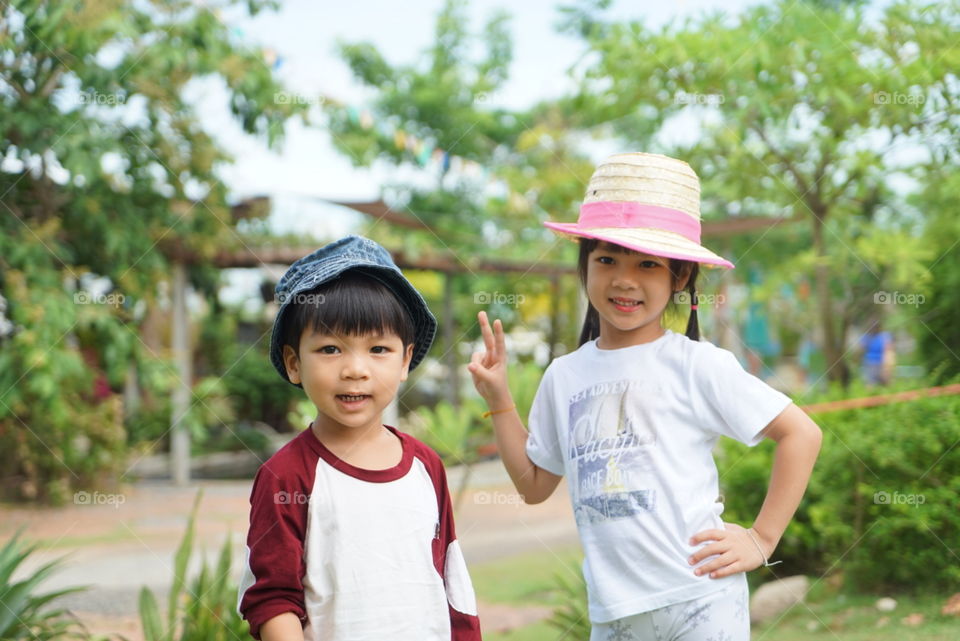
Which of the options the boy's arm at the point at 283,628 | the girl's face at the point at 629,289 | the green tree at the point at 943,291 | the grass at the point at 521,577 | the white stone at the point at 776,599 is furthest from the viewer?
the green tree at the point at 943,291

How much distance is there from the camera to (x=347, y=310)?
1515mm

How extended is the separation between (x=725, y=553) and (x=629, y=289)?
49cm

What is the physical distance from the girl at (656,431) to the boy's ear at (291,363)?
1.24ft

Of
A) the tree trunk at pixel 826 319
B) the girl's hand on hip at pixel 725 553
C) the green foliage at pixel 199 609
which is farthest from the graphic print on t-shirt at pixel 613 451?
the tree trunk at pixel 826 319

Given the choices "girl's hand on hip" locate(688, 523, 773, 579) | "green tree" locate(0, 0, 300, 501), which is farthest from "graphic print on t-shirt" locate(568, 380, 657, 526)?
"green tree" locate(0, 0, 300, 501)

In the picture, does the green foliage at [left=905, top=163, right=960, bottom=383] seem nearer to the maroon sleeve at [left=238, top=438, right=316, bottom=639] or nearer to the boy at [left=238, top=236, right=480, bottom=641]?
the boy at [left=238, top=236, right=480, bottom=641]

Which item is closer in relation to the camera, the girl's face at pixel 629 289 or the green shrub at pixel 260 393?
the girl's face at pixel 629 289

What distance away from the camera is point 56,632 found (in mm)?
2834

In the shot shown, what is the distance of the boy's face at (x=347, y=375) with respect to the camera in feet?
4.89

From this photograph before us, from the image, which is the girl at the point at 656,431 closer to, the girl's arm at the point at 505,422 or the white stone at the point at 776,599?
Answer: the girl's arm at the point at 505,422

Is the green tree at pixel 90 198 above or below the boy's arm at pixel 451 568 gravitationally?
Result: above

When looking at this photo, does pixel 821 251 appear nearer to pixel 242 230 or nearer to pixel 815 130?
pixel 815 130

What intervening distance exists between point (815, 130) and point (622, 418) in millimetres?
3507

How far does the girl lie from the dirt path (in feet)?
7.86
